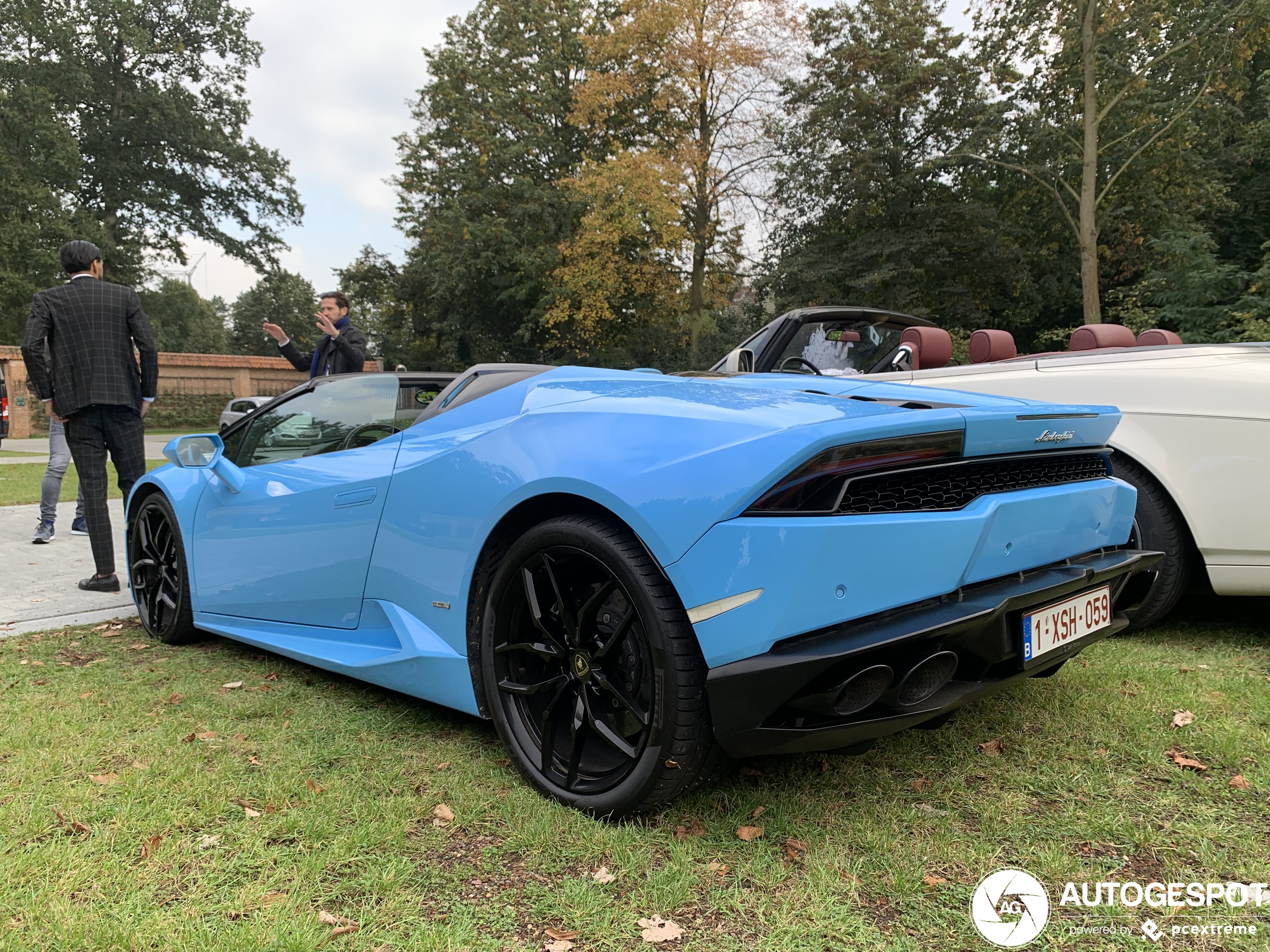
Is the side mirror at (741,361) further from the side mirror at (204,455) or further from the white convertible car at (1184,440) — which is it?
the side mirror at (204,455)

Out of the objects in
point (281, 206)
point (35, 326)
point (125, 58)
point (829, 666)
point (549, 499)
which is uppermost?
point (125, 58)

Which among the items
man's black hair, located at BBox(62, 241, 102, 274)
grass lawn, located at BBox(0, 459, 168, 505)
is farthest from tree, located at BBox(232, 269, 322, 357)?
man's black hair, located at BBox(62, 241, 102, 274)

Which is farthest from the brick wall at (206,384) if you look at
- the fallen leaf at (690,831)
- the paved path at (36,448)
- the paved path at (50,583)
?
the fallen leaf at (690,831)

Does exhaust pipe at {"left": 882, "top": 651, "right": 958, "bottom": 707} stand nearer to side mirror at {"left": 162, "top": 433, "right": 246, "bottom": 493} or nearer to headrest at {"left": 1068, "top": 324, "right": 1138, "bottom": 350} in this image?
side mirror at {"left": 162, "top": 433, "right": 246, "bottom": 493}

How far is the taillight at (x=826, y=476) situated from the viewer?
1.78m

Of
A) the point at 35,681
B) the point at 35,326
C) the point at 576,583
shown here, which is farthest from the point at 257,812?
the point at 35,326

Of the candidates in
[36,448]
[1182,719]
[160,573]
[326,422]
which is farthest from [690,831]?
[36,448]

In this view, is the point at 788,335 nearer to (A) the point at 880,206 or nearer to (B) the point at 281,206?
(A) the point at 880,206

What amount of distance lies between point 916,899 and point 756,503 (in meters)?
0.88

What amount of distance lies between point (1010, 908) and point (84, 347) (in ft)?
17.1

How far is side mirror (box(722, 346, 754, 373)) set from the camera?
4660 millimetres

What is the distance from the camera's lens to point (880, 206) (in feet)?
74.2

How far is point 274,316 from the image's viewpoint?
68.1 metres

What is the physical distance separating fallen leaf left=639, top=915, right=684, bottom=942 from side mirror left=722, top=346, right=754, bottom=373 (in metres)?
3.29
